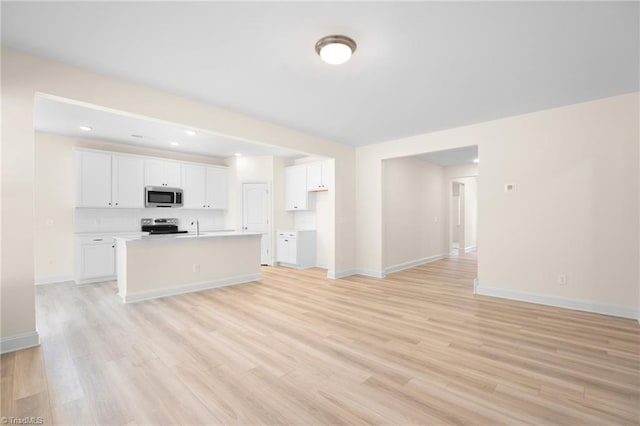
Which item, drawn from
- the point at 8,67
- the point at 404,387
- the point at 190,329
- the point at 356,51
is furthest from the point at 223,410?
the point at 8,67

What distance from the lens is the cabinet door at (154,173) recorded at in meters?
6.06

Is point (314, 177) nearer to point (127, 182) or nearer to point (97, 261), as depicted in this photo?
point (127, 182)

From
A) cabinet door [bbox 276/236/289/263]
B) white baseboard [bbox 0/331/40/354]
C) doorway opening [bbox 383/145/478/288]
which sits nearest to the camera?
white baseboard [bbox 0/331/40/354]

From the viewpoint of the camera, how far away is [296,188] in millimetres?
7109

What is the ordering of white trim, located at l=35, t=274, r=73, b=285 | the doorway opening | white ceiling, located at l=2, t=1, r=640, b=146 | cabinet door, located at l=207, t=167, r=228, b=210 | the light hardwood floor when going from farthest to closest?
1. cabinet door, located at l=207, t=167, r=228, b=210
2. the doorway opening
3. white trim, located at l=35, t=274, r=73, b=285
4. white ceiling, located at l=2, t=1, r=640, b=146
5. the light hardwood floor

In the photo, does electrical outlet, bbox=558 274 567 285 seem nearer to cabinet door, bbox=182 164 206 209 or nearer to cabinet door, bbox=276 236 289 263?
cabinet door, bbox=276 236 289 263

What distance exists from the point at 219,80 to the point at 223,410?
297cm

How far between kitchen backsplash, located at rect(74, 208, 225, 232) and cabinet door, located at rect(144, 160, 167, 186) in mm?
676

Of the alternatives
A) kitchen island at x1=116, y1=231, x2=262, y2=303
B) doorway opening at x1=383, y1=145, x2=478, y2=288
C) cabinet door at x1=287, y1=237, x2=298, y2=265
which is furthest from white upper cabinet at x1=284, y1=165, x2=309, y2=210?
doorway opening at x1=383, y1=145, x2=478, y2=288

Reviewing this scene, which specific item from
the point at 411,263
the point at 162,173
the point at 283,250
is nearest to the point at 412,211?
the point at 411,263

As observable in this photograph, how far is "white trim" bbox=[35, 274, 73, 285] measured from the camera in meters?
5.14

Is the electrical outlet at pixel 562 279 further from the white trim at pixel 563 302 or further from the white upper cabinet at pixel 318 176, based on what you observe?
the white upper cabinet at pixel 318 176

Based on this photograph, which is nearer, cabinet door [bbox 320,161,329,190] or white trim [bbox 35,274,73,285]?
white trim [bbox 35,274,73,285]

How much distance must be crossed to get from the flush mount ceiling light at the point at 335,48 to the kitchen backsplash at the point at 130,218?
5638mm
